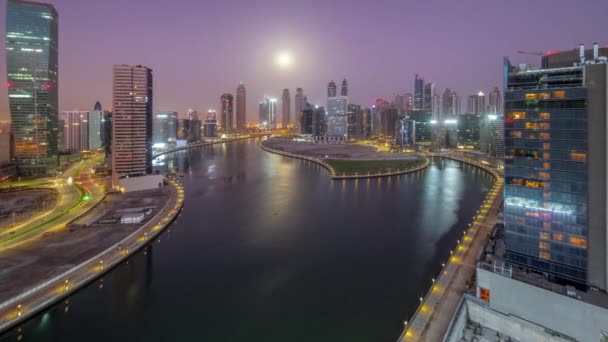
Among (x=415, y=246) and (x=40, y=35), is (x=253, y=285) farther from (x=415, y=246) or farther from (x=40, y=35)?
(x=40, y=35)

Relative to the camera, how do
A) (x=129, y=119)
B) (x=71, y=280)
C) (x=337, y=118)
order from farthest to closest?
(x=337, y=118)
(x=129, y=119)
(x=71, y=280)

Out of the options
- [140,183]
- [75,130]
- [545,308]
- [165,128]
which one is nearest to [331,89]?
[165,128]

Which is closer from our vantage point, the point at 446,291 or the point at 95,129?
the point at 446,291

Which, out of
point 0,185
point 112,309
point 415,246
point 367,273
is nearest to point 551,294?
point 367,273

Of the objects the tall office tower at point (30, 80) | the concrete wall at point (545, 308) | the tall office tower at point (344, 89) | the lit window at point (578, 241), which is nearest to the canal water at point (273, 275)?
the concrete wall at point (545, 308)

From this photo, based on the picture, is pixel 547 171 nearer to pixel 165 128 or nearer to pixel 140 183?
pixel 140 183

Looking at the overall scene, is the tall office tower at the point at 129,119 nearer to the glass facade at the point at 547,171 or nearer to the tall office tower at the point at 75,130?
the glass facade at the point at 547,171

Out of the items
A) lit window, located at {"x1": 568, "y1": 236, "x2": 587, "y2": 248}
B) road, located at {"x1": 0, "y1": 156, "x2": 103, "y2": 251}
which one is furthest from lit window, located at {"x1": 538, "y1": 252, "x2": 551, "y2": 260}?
road, located at {"x1": 0, "y1": 156, "x2": 103, "y2": 251}
